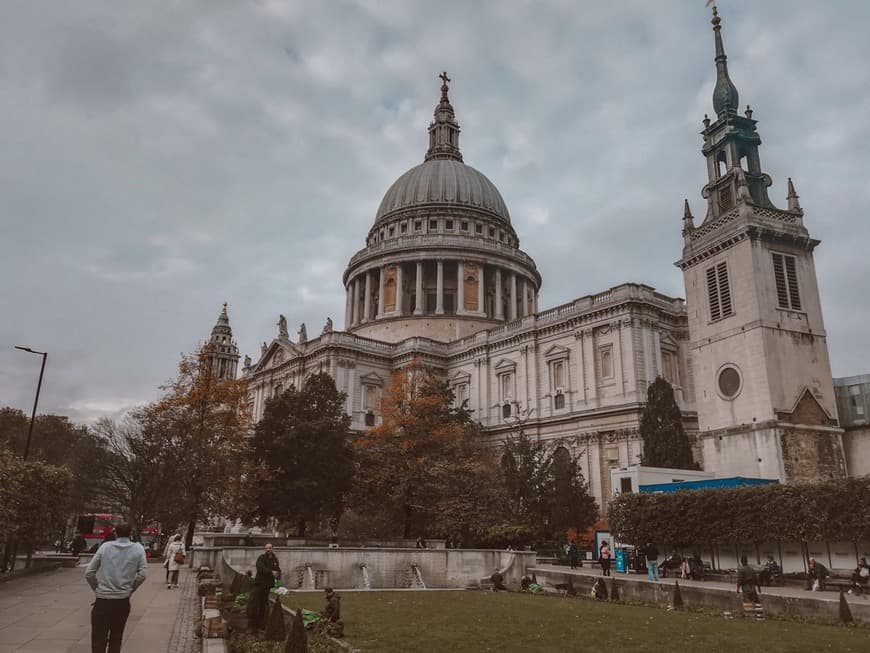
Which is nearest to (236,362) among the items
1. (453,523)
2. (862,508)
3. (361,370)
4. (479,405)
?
(361,370)

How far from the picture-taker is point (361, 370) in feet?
213

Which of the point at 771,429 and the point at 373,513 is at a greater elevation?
Answer: the point at 771,429

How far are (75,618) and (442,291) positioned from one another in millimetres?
63731

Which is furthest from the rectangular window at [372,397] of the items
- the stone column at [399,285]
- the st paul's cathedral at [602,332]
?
the stone column at [399,285]

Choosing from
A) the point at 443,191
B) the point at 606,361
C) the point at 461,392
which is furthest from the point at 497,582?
the point at 443,191

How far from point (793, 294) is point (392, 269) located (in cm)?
4902

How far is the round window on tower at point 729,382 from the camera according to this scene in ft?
117

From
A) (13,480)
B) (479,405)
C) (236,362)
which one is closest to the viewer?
(13,480)

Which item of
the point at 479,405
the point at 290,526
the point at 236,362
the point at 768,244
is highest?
the point at 236,362

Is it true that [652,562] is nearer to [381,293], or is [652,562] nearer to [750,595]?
[750,595]


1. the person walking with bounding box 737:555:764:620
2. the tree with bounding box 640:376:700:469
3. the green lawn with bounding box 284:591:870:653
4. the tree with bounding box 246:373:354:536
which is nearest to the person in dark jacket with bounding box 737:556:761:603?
the person walking with bounding box 737:555:764:620

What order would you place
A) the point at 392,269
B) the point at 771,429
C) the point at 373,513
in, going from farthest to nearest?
1. the point at 392,269
2. the point at 373,513
3. the point at 771,429

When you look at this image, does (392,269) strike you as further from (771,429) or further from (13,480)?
(13,480)

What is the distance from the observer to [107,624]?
8898 millimetres
